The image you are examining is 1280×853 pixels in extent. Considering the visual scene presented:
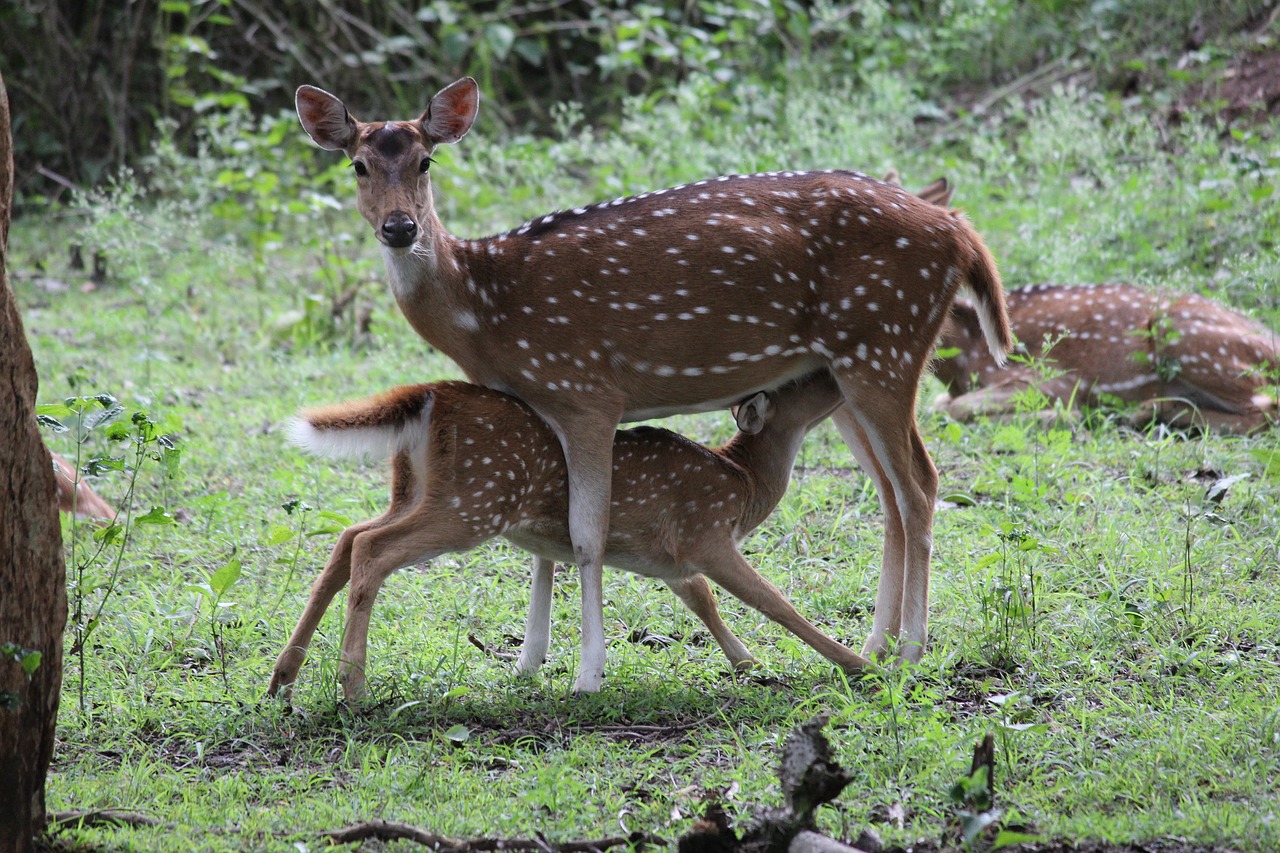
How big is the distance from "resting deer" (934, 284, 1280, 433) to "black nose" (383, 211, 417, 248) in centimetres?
355

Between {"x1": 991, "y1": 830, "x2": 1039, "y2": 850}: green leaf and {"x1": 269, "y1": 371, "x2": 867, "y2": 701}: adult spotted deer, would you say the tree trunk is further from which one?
{"x1": 991, "y1": 830, "x2": 1039, "y2": 850}: green leaf

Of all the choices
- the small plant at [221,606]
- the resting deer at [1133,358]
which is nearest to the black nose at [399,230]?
the small plant at [221,606]

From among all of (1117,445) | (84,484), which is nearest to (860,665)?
(1117,445)

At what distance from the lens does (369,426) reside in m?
4.64

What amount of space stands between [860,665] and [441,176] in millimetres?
7332

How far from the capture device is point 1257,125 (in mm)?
9984

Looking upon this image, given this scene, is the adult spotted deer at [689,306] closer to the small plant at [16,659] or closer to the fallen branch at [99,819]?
the fallen branch at [99,819]

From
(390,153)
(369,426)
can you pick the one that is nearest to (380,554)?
(369,426)

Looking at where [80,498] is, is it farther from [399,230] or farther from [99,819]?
[99,819]

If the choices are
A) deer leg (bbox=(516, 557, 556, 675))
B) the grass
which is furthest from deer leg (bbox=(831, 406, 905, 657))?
deer leg (bbox=(516, 557, 556, 675))

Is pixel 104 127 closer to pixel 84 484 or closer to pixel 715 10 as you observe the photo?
pixel 715 10

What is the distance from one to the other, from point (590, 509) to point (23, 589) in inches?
77.3

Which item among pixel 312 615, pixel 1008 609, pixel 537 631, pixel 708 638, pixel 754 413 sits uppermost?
pixel 754 413

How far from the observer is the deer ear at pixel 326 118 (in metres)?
5.03
